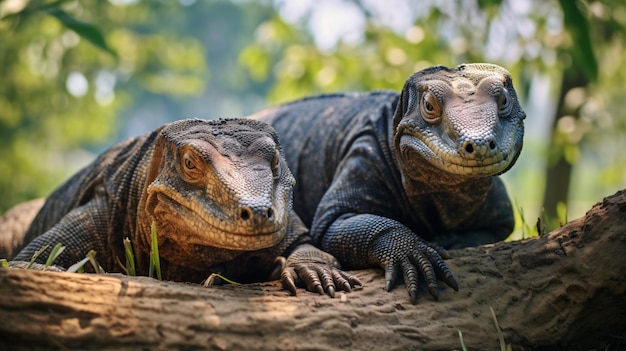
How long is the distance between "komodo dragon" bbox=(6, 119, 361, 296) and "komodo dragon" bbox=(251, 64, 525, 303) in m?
0.48

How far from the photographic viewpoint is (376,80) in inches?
432

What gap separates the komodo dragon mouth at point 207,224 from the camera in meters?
4.10

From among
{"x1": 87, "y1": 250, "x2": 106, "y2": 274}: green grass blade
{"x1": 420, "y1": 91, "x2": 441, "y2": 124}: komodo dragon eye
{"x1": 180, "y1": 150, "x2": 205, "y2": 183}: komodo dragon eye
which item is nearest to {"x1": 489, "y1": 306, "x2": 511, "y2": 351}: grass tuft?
{"x1": 420, "y1": 91, "x2": 441, "y2": 124}: komodo dragon eye

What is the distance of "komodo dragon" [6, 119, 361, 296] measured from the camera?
422 centimetres

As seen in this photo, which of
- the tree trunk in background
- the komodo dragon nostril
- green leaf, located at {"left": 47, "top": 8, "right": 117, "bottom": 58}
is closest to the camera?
the komodo dragon nostril

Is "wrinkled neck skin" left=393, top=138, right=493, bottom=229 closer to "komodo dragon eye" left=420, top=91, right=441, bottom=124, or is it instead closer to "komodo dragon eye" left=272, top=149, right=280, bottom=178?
"komodo dragon eye" left=420, top=91, right=441, bottom=124

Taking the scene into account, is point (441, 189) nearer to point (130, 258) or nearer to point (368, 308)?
point (368, 308)

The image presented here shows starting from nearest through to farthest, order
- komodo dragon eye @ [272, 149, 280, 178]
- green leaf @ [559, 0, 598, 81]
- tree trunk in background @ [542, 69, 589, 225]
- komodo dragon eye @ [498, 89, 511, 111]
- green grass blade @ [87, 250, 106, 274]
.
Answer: green grass blade @ [87, 250, 106, 274] → komodo dragon eye @ [272, 149, 280, 178] → komodo dragon eye @ [498, 89, 511, 111] → green leaf @ [559, 0, 598, 81] → tree trunk in background @ [542, 69, 589, 225]

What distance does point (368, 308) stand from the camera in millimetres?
4312

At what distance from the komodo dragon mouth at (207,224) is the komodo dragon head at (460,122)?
148 centimetres

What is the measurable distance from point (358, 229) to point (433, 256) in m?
0.83

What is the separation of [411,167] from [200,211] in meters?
2.20

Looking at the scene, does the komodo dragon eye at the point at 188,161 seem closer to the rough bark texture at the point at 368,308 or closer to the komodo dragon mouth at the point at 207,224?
the komodo dragon mouth at the point at 207,224

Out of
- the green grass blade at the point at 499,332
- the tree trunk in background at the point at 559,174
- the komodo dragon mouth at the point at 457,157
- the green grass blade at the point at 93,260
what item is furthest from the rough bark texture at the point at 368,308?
the tree trunk in background at the point at 559,174
